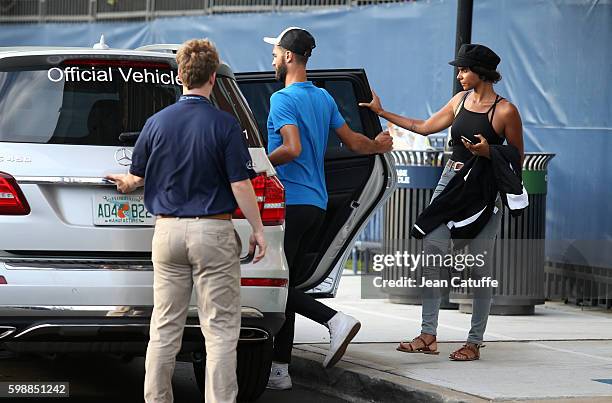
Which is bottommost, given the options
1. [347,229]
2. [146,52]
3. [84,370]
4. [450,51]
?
[84,370]

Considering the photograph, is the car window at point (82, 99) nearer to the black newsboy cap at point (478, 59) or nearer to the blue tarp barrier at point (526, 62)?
the black newsboy cap at point (478, 59)

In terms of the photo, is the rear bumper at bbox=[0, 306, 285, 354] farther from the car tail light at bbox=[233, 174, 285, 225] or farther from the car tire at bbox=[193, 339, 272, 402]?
the car tire at bbox=[193, 339, 272, 402]

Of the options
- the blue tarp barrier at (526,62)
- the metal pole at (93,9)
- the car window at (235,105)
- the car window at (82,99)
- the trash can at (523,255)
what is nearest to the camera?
the car window at (82,99)

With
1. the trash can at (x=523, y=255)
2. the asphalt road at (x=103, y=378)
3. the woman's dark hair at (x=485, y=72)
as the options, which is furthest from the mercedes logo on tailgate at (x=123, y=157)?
the trash can at (x=523, y=255)

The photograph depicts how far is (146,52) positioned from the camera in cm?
661

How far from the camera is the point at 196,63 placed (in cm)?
585

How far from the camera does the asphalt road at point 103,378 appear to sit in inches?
286

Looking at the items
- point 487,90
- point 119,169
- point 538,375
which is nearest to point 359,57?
point 487,90

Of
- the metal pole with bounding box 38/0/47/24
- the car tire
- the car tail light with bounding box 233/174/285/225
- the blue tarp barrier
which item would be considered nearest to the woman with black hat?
the car tire

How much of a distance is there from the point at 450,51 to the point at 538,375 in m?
6.74

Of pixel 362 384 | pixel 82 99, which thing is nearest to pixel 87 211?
pixel 82 99

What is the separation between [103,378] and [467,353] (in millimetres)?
2082

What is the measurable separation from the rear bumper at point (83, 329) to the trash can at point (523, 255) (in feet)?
15.2

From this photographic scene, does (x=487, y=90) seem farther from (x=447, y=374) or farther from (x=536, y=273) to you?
(x=536, y=273)
